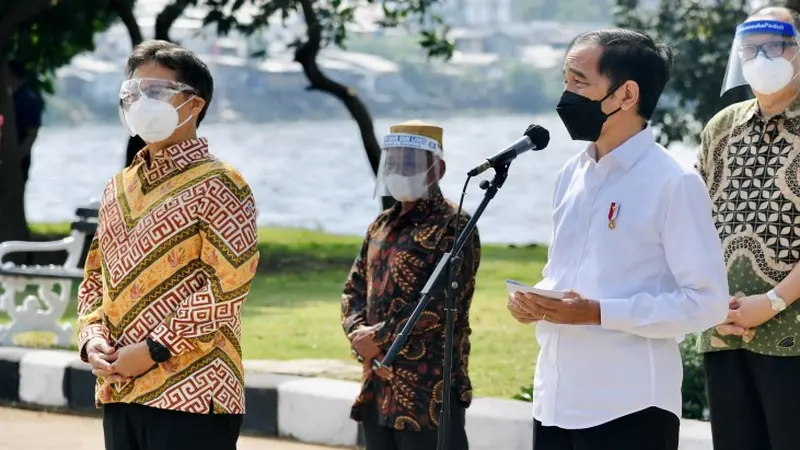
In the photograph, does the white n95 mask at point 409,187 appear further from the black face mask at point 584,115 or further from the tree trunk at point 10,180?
the tree trunk at point 10,180

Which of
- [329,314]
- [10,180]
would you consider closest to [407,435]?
[329,314]

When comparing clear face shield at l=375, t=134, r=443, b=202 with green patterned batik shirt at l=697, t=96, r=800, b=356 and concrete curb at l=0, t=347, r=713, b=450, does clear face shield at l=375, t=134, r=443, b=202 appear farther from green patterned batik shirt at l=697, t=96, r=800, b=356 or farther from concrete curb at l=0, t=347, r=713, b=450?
concrete curb at l=0, t=347, r=713, b=450

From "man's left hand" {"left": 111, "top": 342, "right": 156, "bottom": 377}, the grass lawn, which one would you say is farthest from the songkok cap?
the grass lawn

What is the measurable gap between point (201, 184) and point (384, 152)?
139 cm

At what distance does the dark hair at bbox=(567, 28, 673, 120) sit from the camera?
13.1ft

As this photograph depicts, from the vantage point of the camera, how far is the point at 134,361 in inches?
A: 170

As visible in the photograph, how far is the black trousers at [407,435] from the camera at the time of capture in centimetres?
537

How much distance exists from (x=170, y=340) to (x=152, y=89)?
74 centimetres

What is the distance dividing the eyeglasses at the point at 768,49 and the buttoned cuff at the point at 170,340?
193cm

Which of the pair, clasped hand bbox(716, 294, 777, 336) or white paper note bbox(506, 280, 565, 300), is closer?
white paper note bbox(506, 280, 565, 300)

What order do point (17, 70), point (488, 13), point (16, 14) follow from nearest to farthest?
point (16, 14) < point (17, 70) < point (488, 13)

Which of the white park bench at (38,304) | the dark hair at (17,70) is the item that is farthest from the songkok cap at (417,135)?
the dark hair at (17,70)

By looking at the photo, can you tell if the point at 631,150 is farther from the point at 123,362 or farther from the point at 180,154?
the point at 123,362

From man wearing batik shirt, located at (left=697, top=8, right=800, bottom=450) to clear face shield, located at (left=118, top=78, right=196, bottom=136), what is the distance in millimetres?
1699
